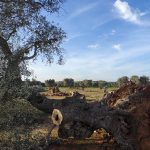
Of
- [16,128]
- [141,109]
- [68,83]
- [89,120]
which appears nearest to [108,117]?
[89,120]

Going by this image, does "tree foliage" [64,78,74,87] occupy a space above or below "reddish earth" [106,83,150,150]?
above

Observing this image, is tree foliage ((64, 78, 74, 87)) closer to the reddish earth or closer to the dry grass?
the reddish earth

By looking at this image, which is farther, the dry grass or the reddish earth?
the reddish earth

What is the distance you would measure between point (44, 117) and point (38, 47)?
16.5 ft

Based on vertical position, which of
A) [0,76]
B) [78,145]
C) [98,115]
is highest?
[0,76]

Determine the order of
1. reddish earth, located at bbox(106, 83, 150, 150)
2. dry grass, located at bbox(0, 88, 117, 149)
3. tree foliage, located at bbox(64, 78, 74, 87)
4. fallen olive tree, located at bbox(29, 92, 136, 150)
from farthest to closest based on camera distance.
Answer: tree foliage, located at bbox(64, 78, 74, 87) < reddish earth, located at bbox(106, 83, 150, 150) < fallen olive tree, located at bbox(29, 92, 136, 150) < dry grass, located at bbox(0, 88, 117, 149)

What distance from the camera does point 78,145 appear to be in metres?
16.9

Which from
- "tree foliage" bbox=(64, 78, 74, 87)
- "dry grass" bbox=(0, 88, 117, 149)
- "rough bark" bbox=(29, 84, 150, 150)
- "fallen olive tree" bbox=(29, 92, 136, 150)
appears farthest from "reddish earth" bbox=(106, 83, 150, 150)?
"tree foliage" bbox=(64, 78, 74, 87)

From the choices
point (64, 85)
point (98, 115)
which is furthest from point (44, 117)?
point (64, 85)

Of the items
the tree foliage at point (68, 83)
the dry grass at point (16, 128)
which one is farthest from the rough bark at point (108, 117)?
the tree foliage at point (68, 83)

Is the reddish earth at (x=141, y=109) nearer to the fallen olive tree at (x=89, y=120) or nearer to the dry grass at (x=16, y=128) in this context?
the fallen olive tree at (x=89, y=120)

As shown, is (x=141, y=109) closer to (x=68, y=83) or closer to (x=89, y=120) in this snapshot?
(x=89, y=120)

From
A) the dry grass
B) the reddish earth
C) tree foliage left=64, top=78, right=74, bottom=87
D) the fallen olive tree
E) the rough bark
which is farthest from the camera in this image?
tree foliage left=64, top=78, right=74, bottom=87

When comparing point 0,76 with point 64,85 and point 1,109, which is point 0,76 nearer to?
point 1,109
